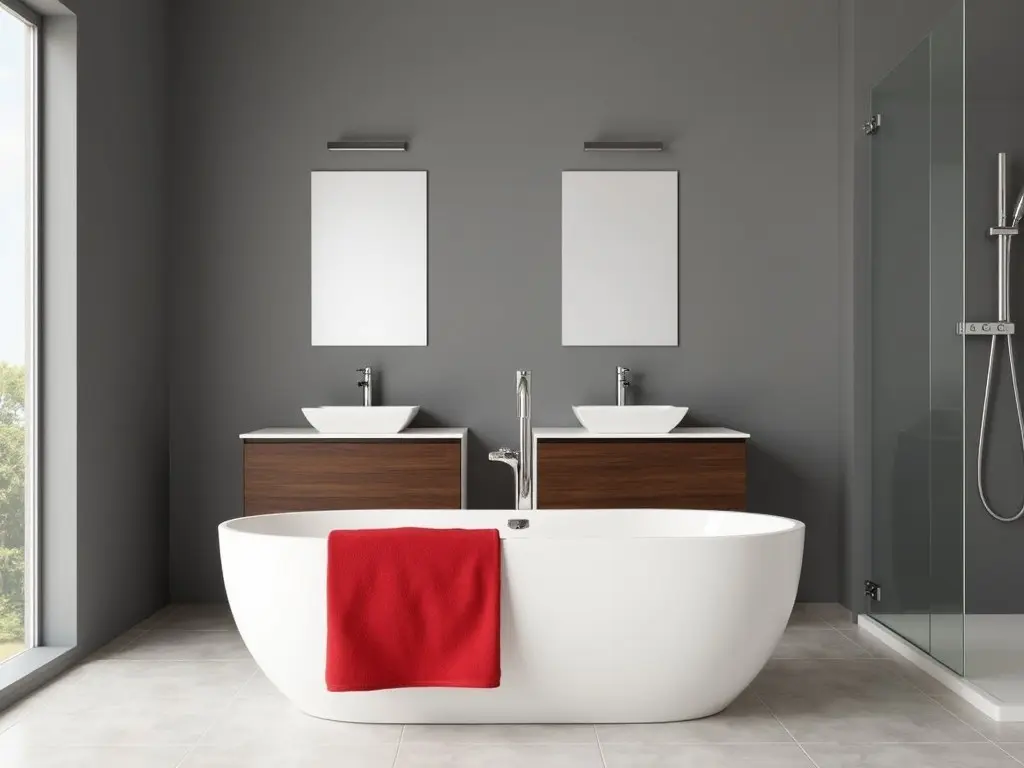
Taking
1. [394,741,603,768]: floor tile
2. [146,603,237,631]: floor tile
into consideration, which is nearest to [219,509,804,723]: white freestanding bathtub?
[394,741,603,768]: floor tile

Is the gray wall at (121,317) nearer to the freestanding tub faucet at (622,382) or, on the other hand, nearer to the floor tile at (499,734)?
the floor tile at (499,734)

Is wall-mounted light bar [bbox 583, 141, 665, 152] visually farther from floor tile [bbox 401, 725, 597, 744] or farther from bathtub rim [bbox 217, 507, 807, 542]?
floor tile [bbox 401, 725, 597, 744]

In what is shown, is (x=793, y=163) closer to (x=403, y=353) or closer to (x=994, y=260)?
(x=994, y=260)

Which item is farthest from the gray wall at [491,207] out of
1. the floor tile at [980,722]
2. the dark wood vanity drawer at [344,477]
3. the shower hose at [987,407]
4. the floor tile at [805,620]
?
the floor tile at [980,722]

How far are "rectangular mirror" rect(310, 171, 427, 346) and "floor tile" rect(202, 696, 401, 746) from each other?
6.63ft

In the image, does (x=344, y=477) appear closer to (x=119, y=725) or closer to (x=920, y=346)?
(x=119, y=725)

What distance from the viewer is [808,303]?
4.70 metres

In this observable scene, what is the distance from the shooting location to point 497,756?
8.95 feet

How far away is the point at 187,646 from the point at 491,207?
94.1 inches

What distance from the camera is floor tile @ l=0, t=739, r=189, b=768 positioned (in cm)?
266

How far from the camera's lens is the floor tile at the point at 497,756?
2668 mm

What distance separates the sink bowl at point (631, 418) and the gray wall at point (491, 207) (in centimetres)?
47

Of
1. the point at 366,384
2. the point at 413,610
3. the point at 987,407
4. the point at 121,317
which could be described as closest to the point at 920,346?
the point at 987,407

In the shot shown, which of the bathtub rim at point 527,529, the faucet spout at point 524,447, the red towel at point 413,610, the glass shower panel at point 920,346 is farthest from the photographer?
the faucet spout at point 524,447
